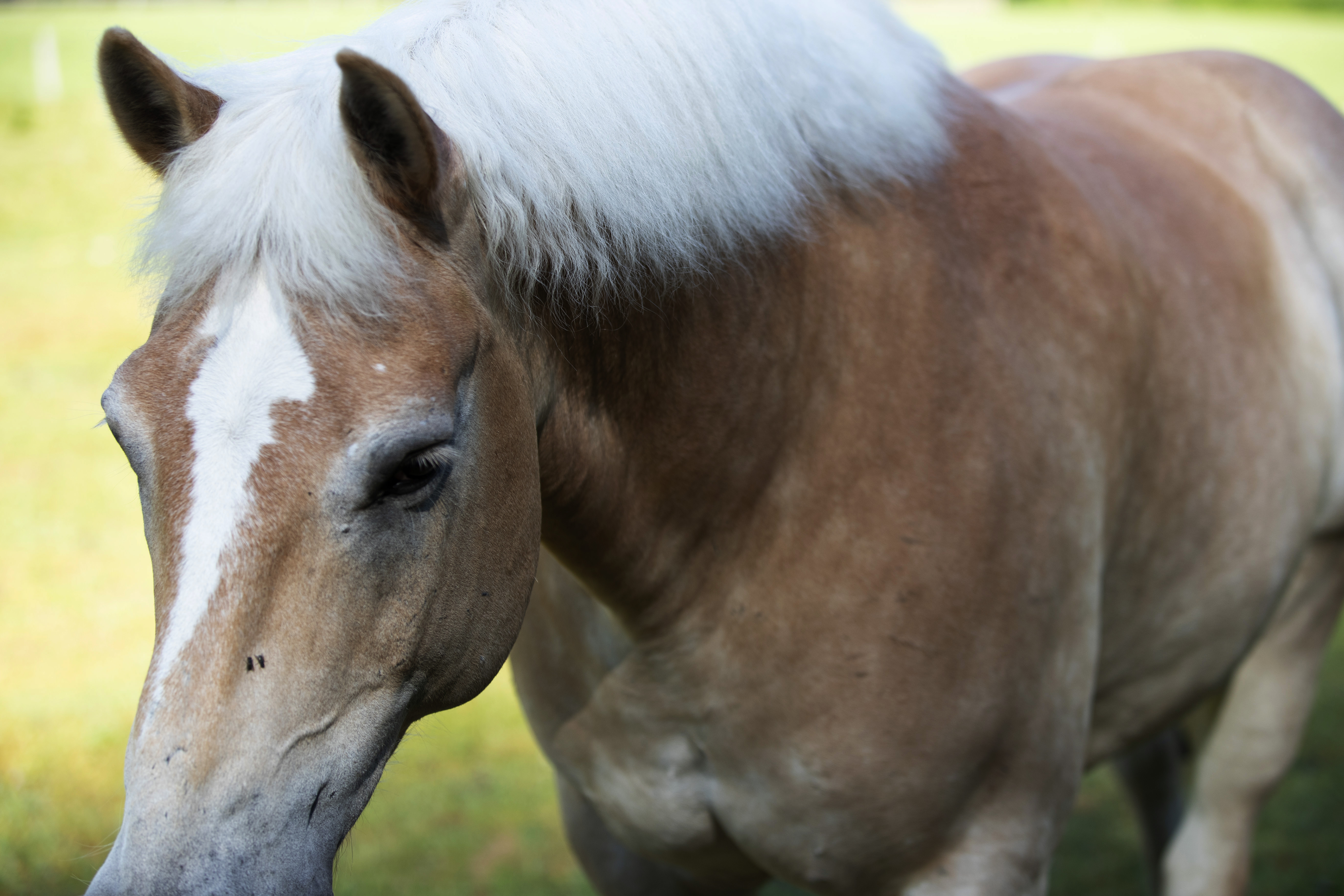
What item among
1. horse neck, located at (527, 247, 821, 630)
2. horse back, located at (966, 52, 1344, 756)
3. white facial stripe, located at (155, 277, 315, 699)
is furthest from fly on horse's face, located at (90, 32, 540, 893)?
horse back, located at (966, 52, 1344, 756)

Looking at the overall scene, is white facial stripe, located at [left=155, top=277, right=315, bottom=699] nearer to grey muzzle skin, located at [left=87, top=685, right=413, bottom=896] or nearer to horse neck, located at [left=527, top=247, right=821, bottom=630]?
grey muzzle skin, located at [left=87, top=685, right=413, bottom=896]

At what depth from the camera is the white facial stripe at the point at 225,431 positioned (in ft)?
3.19

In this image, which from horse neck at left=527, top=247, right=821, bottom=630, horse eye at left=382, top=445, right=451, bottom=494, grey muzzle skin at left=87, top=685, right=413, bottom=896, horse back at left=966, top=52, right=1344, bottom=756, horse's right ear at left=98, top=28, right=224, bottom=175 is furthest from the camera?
horse back at left=966, top=52, right=1344, bottom=756

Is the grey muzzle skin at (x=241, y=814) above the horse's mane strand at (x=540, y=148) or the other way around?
the other way around

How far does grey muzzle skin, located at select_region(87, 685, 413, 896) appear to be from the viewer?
0.94 meters

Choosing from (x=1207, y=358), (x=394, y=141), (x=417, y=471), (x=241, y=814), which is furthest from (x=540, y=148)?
(x=1207, y=358)

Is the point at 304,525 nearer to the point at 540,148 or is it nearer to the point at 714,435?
the point at 540,148

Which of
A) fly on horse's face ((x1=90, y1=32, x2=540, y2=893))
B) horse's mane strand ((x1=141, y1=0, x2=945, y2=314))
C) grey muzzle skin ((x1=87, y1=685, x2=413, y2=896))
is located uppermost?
horse's mane strand ((x1=141, y1=0, x2=945, y2=314))

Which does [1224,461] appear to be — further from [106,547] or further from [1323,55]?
[1323,55]

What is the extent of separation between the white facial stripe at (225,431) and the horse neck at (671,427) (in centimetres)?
34

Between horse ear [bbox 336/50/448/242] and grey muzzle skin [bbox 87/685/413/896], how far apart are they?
49 cm

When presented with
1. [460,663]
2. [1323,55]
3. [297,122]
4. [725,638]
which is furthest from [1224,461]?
[1323,55]

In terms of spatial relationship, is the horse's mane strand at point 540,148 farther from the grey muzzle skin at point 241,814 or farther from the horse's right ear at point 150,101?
the grey muzzle skin at point 241,814

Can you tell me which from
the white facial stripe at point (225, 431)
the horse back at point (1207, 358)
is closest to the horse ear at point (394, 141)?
the white facial stripe at point (225, 431)
